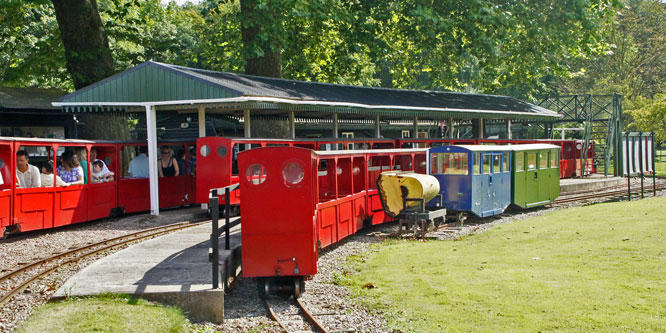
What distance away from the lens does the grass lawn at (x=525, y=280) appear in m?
8.50

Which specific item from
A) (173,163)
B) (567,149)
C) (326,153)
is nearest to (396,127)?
(567,149)

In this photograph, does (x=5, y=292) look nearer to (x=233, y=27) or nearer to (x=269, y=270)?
(x=269, y=270)

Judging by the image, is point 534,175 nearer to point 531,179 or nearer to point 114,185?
point 531,179

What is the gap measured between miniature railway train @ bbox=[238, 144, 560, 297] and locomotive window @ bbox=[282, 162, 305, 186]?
0.01 meters

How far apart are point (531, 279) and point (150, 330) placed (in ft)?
18.8

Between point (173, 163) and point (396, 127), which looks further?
point (396, 127)

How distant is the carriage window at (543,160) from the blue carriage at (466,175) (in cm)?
367

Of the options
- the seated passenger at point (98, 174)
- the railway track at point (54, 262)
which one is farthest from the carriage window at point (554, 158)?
the seated passenger at point (98, 174)

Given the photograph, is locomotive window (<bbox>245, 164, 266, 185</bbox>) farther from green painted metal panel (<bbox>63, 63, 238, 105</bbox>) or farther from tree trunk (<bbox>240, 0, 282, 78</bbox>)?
tree trunk (<bbox>240, 0, 282, 78</bbox>)

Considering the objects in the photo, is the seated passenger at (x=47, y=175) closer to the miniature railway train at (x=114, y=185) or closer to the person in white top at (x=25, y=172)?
the miniature railway train at (x=114, y=185)

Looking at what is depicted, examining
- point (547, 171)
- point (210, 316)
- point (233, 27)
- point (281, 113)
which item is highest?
point (233, 27)

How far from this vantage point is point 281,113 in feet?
85.6

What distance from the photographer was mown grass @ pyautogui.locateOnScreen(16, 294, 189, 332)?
7.76 meters

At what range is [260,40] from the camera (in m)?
26.4
